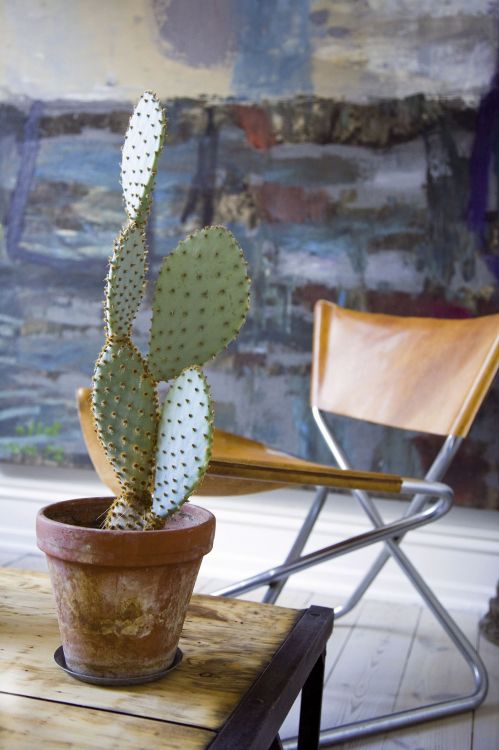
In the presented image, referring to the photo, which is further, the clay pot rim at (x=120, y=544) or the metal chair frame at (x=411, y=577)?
the metal chair frame at (x=411, y=577)

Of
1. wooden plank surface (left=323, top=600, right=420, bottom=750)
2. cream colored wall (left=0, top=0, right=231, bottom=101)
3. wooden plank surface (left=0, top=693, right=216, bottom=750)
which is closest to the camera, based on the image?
wooden plank surface (left=0, top=693, right=216, bottom=750)

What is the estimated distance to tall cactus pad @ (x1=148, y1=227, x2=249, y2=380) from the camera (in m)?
0.95

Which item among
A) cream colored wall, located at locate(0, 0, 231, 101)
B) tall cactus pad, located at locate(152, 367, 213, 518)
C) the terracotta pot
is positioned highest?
cream colored wall, located at locate(0, 0, 231, 101)

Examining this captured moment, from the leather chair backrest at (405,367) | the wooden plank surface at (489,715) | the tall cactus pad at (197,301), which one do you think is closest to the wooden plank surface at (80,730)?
the tall cactus pad at (197,301)

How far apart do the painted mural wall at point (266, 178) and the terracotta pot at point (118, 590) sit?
1.70m

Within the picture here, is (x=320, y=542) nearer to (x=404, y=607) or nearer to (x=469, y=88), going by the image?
(x=404, y=607)

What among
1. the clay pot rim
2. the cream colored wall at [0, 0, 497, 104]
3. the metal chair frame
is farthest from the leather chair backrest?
the clay pot rim

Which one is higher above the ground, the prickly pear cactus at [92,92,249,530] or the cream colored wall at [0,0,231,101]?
the cream colored wall at [0,0,231,101]

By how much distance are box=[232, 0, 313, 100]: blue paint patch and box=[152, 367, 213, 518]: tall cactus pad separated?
6.18 ft

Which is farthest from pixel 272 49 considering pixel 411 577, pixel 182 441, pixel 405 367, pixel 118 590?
pixel 118 590

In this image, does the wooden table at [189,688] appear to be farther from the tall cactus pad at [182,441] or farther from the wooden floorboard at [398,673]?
the wooden floorboard at [398,673]

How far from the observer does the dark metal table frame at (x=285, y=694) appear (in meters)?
0.79

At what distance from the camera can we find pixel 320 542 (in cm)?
268

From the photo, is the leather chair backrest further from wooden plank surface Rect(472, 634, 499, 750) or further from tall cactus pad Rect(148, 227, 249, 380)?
tall cactus pad Rect(148, 227, 249, 380)
